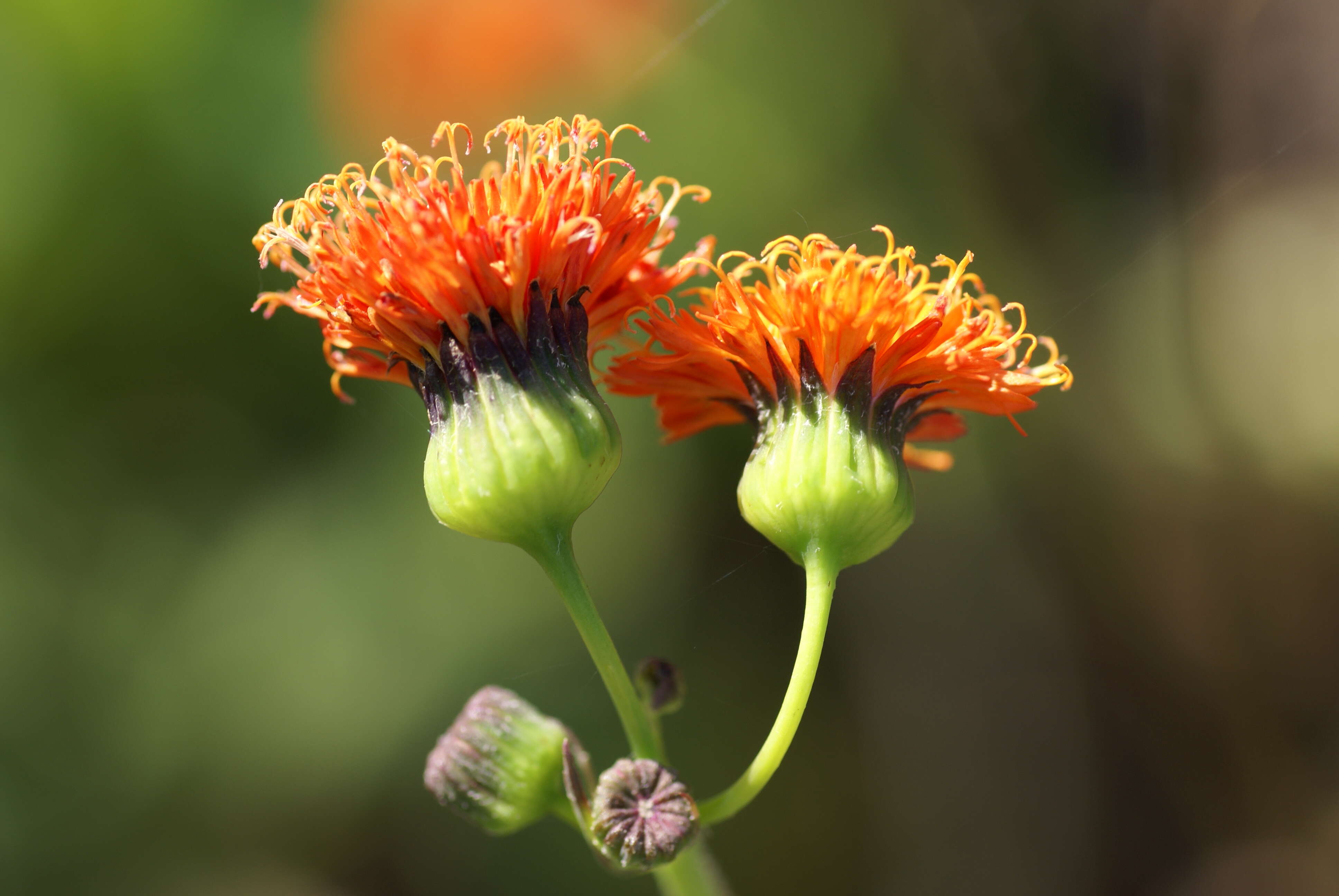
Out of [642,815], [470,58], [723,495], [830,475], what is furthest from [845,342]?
[470,58]

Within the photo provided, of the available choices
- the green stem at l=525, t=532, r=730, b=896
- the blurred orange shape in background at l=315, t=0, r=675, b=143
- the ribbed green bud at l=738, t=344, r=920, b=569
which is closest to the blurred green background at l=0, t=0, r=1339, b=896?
the blurred orange shape in background at l=315, t=0, r=675, b=143

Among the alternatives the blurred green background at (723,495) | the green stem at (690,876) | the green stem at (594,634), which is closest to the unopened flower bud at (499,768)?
the green stem at (594,634)

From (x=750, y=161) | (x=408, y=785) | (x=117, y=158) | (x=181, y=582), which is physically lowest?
(x=408, y=785)

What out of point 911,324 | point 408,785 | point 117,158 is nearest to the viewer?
point 911,324

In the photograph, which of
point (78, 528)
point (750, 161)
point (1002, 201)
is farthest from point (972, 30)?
point (78, 528)

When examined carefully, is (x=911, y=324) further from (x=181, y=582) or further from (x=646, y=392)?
(x=181, y=582)

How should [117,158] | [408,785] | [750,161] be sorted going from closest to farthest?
[408,785] < [117,158] < [750,161]

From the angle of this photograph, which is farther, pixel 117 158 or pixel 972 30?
pixel 972 30

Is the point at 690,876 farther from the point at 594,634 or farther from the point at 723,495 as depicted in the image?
the point at 723,495
